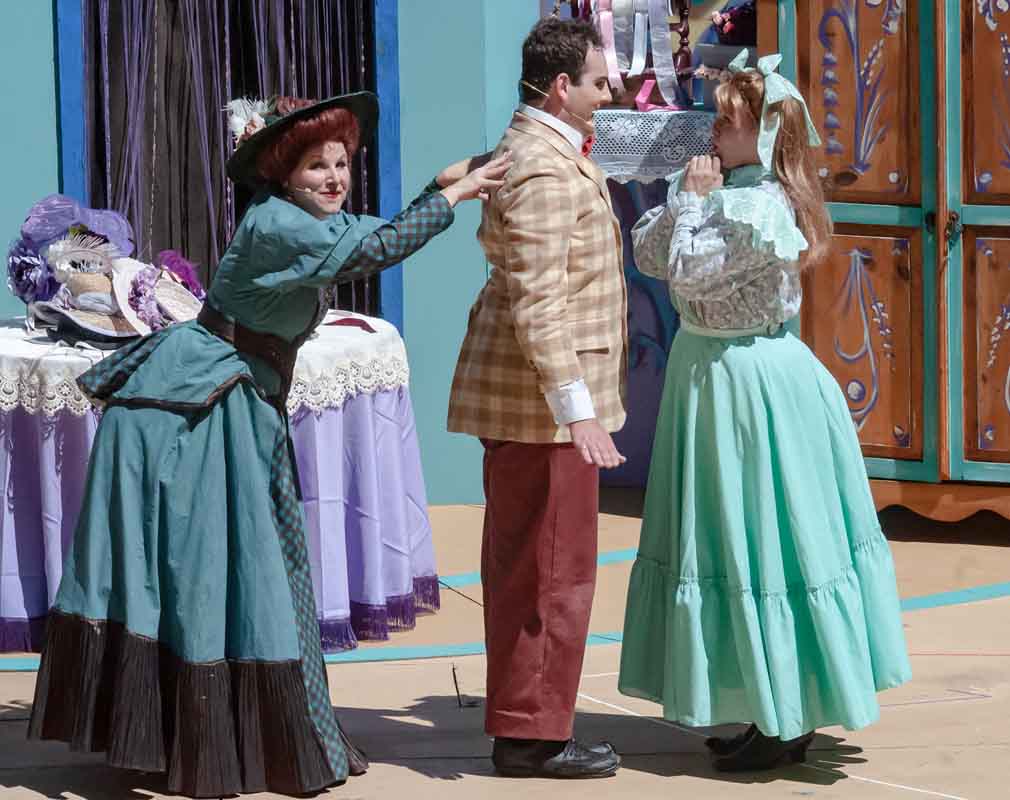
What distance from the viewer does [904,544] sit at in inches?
261

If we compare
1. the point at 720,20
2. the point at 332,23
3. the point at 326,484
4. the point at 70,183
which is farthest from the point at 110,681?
the point at 720,20

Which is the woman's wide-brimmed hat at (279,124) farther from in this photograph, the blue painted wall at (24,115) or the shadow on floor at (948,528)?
the shadow on floor at (948,528)

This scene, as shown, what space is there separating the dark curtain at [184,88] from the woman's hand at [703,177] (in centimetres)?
294

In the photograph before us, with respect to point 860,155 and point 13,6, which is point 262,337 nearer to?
point 13,6

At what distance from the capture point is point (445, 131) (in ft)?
22.8

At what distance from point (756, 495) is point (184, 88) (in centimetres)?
341

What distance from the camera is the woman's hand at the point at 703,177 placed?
13.2 ft

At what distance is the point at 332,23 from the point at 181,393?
10.7ft

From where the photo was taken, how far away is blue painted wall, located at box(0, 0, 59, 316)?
6207 millimetres

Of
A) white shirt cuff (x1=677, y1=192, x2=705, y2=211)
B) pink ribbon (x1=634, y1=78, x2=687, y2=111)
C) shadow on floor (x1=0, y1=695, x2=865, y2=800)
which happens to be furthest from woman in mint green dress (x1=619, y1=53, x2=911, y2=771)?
pink ribbon (x1=634, y1=78, x2=687, y2=111)

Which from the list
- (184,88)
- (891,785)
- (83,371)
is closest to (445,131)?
(184,88)

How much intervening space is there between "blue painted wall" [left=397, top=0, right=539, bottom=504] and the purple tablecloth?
1.68 meters

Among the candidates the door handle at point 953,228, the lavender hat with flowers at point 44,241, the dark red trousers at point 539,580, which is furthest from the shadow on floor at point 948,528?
the lavender hat with flowers at point 44,241

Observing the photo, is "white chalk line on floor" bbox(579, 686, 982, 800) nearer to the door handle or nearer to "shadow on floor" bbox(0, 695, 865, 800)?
"shadow on floor" bbox(0, 695, 865, 800)
